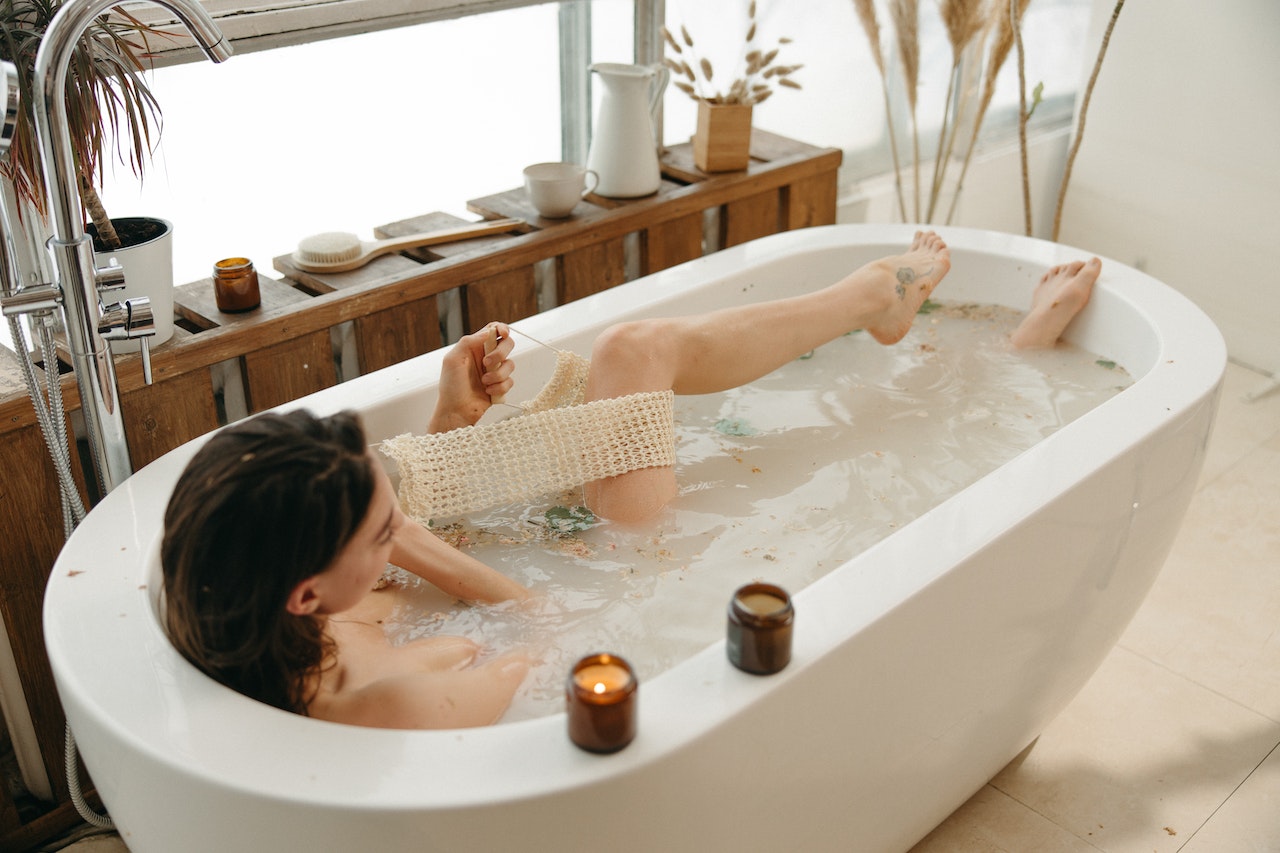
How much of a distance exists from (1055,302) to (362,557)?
147cm

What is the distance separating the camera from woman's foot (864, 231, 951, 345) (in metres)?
2.14

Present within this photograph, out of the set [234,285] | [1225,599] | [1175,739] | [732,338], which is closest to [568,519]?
[732,338]

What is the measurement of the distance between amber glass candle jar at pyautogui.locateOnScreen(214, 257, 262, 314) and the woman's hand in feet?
1.28

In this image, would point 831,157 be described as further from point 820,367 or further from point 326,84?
point 326,84

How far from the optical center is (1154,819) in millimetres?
1867

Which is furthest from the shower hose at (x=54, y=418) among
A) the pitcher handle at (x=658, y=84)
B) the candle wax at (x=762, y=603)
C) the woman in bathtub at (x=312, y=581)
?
the pitcher handle at (x=658, y=84)

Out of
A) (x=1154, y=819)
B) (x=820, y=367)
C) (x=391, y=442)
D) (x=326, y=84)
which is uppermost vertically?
(x=326, y=84)

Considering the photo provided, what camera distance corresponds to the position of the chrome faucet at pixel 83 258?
131cm

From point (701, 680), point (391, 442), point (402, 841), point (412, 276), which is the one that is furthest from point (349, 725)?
point (412, 276)

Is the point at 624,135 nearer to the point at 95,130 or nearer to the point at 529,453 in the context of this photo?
the point at 529,453

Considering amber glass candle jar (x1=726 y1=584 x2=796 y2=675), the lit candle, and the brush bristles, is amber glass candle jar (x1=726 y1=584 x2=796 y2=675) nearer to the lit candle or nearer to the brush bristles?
the lit candle

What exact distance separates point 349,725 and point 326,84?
4.98ft

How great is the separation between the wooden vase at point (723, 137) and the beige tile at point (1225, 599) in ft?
4.08

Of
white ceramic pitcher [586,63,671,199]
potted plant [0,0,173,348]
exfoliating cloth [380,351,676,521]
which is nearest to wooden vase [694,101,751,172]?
white ceramic pitcher [586,63,671,199]
